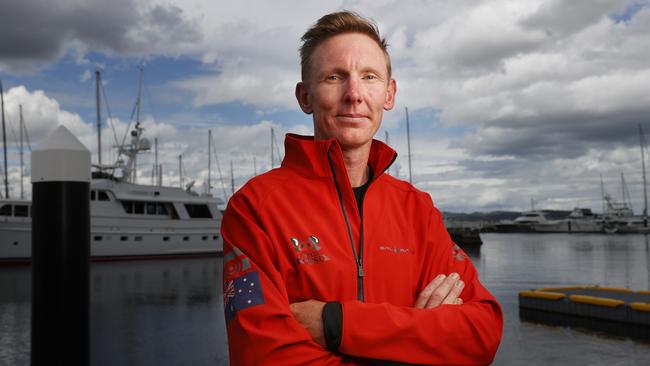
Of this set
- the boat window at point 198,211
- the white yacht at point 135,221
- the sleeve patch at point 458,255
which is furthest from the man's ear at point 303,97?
the boat window at point 198,211

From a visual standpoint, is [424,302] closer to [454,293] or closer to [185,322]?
[454,293]

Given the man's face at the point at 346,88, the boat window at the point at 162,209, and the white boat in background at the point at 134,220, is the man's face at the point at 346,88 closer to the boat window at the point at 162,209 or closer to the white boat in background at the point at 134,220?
the white boat in background at the point at 134,220

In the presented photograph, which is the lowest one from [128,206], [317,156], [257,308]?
[257,308]

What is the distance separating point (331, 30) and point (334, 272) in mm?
831

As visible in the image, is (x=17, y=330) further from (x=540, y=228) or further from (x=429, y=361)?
(x=540, y=228)

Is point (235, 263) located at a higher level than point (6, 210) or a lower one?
lower

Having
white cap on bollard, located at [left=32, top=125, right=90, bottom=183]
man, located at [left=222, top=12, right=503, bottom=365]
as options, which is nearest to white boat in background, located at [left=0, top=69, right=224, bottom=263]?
white cap on bollard, located at [left=32, top=125, right=90, bottom=183]

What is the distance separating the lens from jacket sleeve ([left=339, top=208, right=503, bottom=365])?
1.55 metres

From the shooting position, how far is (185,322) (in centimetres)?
1431

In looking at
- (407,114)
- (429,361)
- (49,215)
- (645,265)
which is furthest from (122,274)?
(407,114)

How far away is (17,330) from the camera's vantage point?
13.1 meters

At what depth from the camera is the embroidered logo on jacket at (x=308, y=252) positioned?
1.62 metres


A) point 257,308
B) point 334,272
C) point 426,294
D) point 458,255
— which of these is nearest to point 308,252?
point 334,272

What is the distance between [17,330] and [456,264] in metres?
14.4
